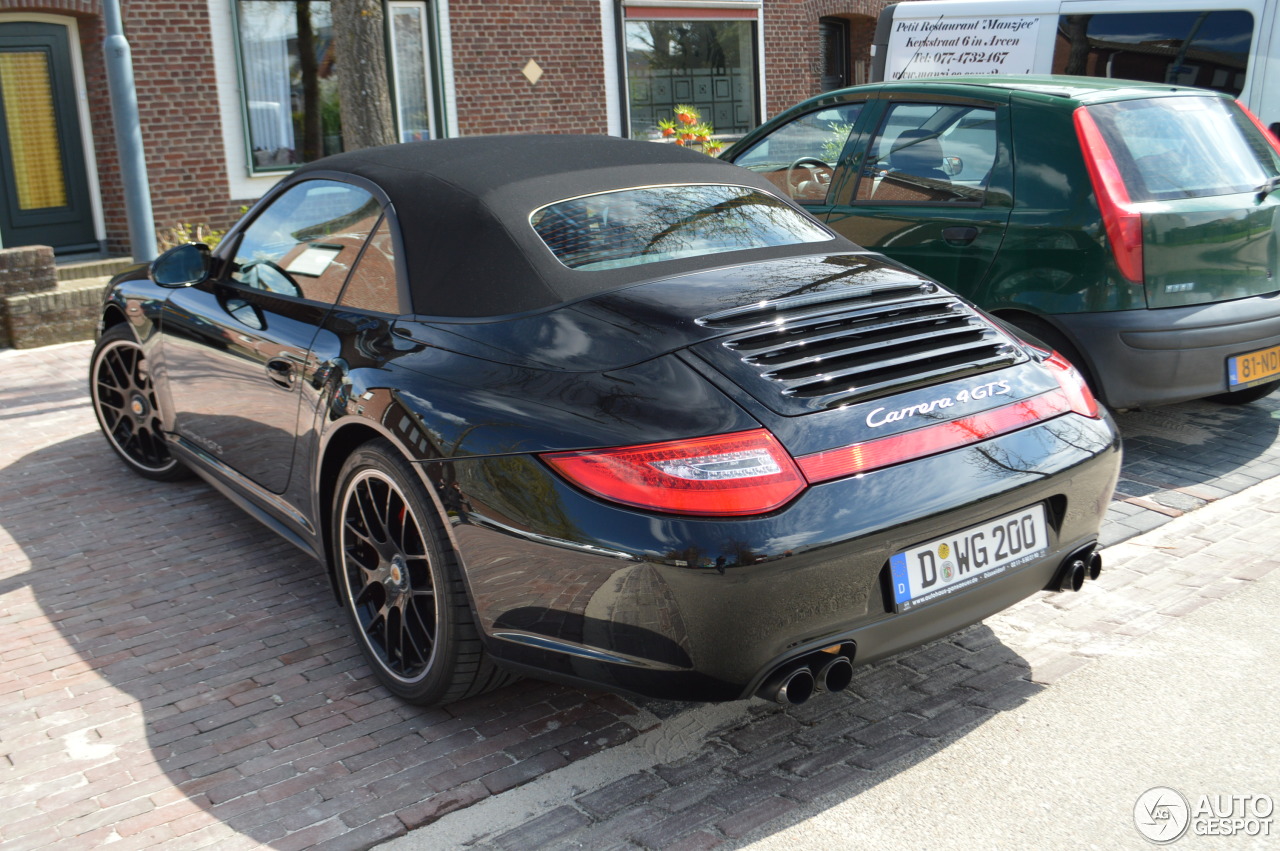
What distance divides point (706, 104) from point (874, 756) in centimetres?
1465

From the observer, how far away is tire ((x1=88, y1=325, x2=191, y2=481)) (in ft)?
17.6

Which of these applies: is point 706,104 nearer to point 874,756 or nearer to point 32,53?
point 32,53

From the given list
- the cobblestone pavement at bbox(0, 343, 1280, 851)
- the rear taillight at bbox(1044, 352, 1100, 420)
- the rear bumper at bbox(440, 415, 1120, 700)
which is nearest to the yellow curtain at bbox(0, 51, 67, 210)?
the cobblestone pavement at bbox(0, 343, 1280, 851)

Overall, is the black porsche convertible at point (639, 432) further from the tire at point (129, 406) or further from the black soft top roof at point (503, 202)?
the tire at point (129, 406)

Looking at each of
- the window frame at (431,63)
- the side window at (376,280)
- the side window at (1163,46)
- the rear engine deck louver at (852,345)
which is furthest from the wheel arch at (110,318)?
the window frame at (431,63)

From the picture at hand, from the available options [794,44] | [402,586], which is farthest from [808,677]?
[794,44]

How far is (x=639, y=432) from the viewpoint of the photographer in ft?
8.89

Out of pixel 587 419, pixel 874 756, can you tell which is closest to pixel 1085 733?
pixel 874 756

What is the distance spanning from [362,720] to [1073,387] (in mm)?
2261

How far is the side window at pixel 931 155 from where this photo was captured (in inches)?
218

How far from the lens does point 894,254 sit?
5.82 m

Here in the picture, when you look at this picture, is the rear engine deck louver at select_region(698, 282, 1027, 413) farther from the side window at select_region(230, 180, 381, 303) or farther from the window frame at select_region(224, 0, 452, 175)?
the window frame at select_region(224, 0, 452, 175)

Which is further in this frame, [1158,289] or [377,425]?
[1158,289]

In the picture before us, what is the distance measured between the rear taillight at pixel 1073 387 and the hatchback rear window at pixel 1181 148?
206 cm
